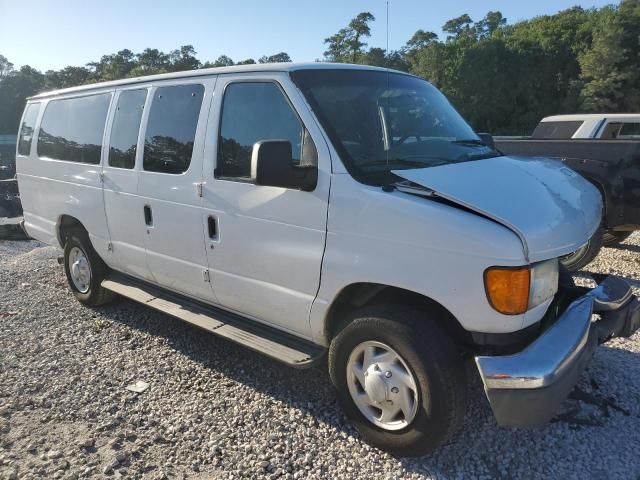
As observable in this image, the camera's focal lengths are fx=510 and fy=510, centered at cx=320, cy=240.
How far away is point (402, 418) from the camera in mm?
2949

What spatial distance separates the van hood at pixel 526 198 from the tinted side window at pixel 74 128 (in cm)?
330

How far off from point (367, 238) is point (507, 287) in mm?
765

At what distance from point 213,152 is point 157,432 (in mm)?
1906

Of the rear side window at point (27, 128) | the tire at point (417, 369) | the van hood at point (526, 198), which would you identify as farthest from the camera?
the rear side window at point (27, 128)

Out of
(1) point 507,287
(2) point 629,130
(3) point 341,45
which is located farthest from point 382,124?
(3) point 341,45

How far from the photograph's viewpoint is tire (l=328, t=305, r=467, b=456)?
266 centimetres

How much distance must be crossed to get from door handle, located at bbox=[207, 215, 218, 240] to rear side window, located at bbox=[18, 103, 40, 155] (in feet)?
11.6

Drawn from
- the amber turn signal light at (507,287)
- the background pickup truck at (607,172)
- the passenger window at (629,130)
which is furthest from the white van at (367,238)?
the passenger window at (629,130)

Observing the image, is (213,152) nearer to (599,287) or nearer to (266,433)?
(266,433)

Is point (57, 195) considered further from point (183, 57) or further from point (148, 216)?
point (183, 57)

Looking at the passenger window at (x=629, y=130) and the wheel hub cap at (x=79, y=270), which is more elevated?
the passenger window at (x=629, y=130)

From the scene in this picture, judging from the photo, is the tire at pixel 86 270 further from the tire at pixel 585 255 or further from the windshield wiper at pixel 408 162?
the tire at pixel 585 255

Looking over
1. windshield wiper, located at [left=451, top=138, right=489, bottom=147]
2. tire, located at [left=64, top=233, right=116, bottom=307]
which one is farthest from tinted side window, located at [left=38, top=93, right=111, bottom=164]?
windshield wiper, located at [left=451, top=138, right=489, bottom=147]

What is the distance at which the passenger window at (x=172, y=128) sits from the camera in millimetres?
3809
